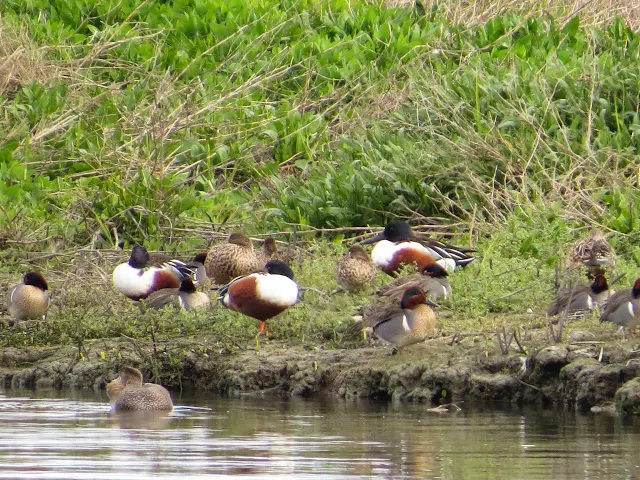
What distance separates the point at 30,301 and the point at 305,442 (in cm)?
447

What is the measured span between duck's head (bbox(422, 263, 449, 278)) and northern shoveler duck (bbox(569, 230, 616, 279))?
104 cm

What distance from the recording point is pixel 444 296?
10906 millimetres

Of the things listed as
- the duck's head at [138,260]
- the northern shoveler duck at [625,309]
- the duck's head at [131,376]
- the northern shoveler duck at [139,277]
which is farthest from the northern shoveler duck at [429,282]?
the duck's head at [131,376]

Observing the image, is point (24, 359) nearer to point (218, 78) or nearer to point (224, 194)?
point (224, 194)

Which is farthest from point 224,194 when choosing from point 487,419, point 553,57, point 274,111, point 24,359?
point 487,419

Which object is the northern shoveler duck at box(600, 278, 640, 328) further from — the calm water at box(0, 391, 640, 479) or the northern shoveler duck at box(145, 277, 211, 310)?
the northern shoveler duck at box(145, 277, 211, 310)

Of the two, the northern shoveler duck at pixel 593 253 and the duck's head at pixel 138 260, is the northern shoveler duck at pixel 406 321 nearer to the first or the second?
the northern shoveler duck at pixel 593 253

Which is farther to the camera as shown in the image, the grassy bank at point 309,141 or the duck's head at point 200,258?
the duck's head at point 200,258

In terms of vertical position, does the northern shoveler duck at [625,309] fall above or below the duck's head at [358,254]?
below

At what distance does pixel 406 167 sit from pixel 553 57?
290cm

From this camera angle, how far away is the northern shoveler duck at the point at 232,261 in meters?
12.0

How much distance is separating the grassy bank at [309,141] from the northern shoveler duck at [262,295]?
0.17 metres

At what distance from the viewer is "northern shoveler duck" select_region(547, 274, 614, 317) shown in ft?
32.6

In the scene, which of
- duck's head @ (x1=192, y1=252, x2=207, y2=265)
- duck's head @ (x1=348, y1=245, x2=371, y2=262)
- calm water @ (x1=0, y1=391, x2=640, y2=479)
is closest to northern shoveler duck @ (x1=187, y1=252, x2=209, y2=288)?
duck's head @ (x1=192, y1=252, x2=207, y2=265)
